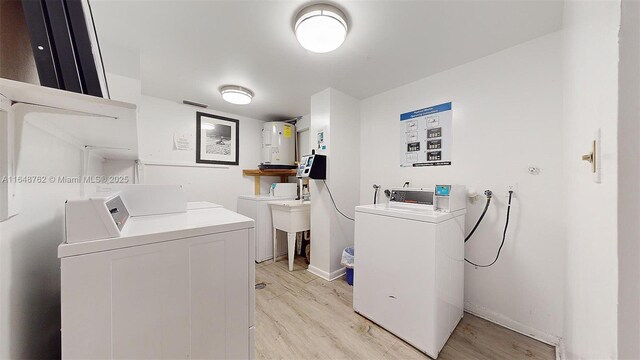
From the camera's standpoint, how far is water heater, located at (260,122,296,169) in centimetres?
Result: 323

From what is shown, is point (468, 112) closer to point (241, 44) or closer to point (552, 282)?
point (552, 282)

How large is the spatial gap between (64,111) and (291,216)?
2.05 meters

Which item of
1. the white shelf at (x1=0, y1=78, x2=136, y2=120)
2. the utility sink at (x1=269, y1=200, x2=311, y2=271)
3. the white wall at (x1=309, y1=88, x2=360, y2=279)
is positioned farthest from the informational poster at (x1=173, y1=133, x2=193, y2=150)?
the white shelf at (x1=0, y1=78, x2=136, y2=120)

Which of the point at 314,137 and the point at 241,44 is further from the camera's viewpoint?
the point at 314,137

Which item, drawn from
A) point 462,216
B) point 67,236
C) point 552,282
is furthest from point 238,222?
point 552,282

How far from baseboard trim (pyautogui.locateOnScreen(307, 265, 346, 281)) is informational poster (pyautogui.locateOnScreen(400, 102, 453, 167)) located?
1385 mm

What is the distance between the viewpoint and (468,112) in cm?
178

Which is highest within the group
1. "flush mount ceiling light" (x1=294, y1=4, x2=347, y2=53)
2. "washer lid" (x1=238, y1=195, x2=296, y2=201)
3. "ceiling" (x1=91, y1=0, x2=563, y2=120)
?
"ceiling" (x1=91, y1=0, x2=563, y2=120)

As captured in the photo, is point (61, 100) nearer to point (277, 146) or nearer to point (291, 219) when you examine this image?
point (291, 219)

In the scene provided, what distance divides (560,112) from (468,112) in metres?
0.53

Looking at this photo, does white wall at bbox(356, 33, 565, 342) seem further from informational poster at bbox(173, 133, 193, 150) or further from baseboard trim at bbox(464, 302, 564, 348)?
informational poster at bbox(173, 133, 193, 150)

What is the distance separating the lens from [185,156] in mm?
2777

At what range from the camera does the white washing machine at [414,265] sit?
129cm

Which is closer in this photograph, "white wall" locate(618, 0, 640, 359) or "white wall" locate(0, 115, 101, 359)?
"white wall" locate(618, 0, 640, 359)
